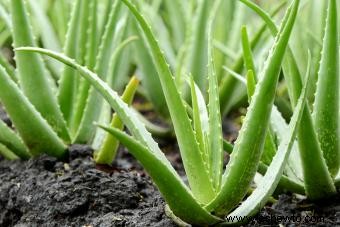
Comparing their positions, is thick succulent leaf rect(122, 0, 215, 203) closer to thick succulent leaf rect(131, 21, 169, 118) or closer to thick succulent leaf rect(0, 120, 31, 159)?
thick succulent leaf rect(0, 120, 31, 159)

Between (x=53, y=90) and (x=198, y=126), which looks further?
(x=53, y=90)

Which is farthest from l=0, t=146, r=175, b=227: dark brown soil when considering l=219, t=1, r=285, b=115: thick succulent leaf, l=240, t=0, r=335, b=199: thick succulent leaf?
l=219, t=1, r=285, b=115: thick succulent leaf

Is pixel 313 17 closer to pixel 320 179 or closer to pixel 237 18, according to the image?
pixel 237 18

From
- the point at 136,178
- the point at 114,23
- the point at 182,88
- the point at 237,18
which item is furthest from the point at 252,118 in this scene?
the point at 237,18

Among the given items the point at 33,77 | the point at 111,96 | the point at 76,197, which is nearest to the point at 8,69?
the point at 33,77

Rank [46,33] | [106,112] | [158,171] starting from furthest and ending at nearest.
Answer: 1. [46,33]
2. [106,112]
3. [158,171]

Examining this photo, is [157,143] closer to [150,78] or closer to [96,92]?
[96,92]
